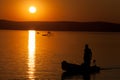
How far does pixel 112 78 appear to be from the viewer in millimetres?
31594

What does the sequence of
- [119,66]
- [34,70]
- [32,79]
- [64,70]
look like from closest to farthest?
1. [32,79]
2. [64,70]
3. [34,70]
4. [119,66]

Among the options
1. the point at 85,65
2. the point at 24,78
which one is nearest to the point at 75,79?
the point at 85,65

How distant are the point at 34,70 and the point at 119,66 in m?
8.37

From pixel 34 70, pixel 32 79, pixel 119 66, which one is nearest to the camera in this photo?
pixel 32 79

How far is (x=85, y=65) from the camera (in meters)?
31.5

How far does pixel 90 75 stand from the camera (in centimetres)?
3195

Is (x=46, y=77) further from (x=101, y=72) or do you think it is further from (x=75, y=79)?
(x=101, y=72)

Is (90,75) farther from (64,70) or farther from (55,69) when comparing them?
(55,69)

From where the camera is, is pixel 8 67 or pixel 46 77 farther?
→ pixel 8 67

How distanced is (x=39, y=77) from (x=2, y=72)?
383 centimetres

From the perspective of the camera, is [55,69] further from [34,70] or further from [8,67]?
[8,67]

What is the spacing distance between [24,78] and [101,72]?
23.2 ft

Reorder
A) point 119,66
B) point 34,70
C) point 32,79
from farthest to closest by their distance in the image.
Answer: point 119,66 → point 34,70 → point 32,79

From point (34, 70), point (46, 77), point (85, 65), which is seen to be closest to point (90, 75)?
point (85, 65)
